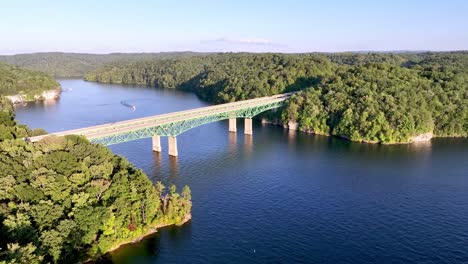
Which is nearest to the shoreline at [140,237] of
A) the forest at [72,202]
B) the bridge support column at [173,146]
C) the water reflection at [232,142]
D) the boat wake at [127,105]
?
the forest at [72,202]

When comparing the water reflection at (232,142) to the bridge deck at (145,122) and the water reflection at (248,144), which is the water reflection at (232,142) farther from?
the bridge deck at (145,122)

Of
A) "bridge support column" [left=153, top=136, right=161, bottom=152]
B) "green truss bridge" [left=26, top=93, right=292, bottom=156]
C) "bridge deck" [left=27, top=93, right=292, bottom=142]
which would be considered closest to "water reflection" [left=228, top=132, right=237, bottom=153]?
"green truss bridge" [left=26, top=93, right=292, bottom=156]

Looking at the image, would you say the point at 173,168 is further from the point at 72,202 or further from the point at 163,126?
the point at 72,202

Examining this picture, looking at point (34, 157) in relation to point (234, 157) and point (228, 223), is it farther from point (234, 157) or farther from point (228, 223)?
point (234, 157)

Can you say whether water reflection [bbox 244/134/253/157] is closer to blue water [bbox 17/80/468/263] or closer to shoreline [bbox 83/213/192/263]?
blue water [bbox 17/80/468/263]

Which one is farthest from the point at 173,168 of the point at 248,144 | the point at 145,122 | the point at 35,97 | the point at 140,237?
the point at 35,97

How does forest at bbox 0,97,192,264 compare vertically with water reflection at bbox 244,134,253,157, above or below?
above

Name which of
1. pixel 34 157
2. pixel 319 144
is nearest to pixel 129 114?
pixel 319 144
